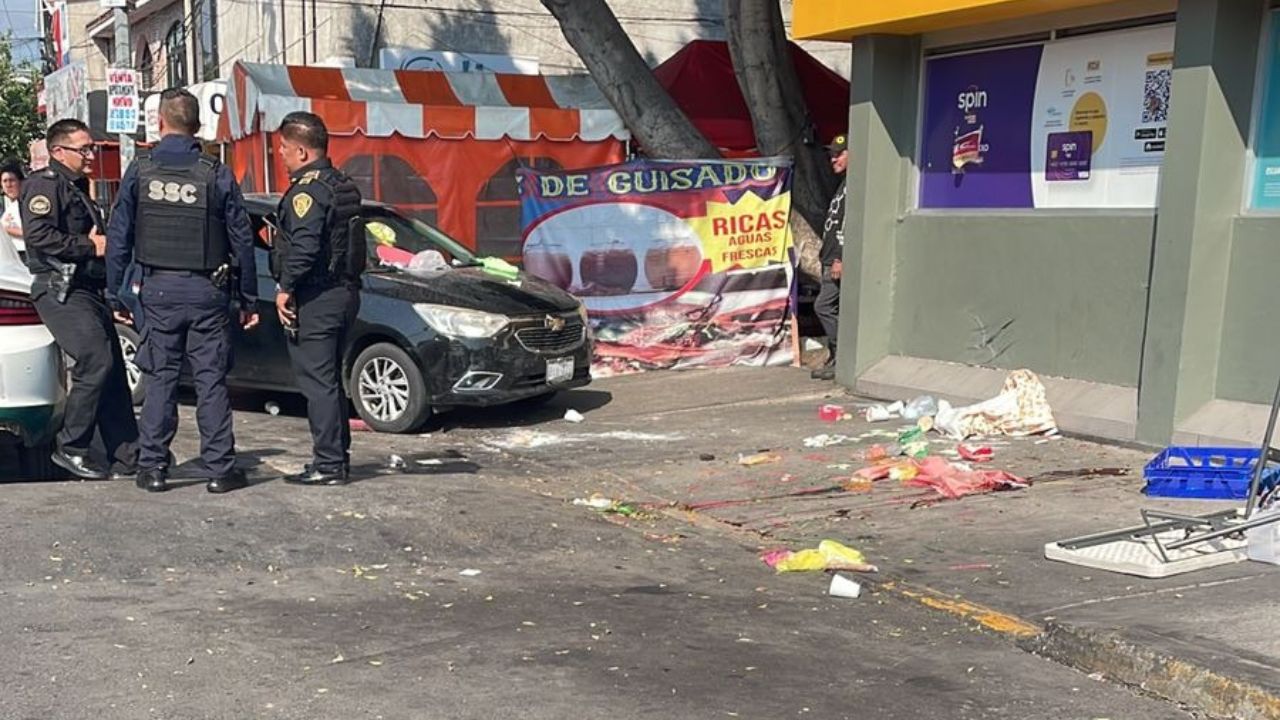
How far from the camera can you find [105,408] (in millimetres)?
6426

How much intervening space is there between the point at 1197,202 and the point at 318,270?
5.19 metres

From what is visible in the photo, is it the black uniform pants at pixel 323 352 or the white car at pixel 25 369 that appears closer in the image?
the white car at pixel 25 369

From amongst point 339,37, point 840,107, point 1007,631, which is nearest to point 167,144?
point 1007,631

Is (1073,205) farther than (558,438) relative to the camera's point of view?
No

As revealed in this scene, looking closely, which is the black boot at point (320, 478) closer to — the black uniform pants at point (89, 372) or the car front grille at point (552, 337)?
the black uniform pants at point (89, 372)

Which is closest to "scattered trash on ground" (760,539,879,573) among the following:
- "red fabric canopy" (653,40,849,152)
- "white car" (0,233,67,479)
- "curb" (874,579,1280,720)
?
"curb" (874,579,1280,720)

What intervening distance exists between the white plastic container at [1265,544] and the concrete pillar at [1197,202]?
7.53 feet

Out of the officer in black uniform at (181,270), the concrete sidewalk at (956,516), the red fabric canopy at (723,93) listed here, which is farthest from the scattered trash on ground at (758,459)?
the red fabric canopy at (723,93)

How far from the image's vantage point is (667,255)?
11102 mm

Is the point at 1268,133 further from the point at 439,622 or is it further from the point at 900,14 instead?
the point at 439,622

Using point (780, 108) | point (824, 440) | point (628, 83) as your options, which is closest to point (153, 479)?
point (824, 440)

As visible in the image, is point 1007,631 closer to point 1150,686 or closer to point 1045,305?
point 1150,686

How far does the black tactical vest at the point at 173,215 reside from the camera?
18.7ft

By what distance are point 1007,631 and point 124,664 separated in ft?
10.5
